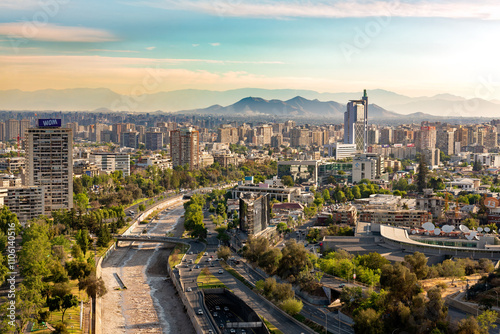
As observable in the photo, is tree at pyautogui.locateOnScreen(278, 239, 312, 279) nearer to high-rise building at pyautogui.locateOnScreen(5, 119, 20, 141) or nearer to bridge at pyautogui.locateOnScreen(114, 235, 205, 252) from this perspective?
bridge at pyautogui.locateOnScreen(114, 235, 205, 252)

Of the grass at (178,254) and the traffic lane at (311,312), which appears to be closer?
Answer: the traffic lane at (311,312)

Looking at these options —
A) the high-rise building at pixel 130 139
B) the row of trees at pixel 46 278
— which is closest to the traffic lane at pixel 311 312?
the row of trees at pixel 46 278

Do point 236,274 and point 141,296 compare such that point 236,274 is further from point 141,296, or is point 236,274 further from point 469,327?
point 469,327

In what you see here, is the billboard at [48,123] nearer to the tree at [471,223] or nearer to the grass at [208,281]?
the grass at [208,281]

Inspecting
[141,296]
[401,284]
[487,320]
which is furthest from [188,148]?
[487,320]

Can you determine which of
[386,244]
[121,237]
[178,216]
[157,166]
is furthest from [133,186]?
[386,244]

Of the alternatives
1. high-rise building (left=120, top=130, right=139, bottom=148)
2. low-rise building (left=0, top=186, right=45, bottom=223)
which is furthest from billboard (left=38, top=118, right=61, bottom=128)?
high-rise building (left=120, top=130, right=139, bottom=148)

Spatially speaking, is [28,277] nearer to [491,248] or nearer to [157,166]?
[491,248]
